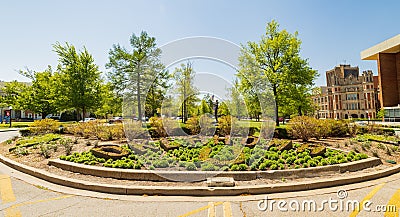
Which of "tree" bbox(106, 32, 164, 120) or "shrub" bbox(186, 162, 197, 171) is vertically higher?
"tree" bbox(106, 32, 164, 120)

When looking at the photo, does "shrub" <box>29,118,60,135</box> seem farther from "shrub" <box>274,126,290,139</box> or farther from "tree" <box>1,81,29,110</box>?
"tree" <box>1,81,29,110</box>

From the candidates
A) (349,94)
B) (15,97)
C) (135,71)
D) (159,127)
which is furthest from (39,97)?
(349,94)

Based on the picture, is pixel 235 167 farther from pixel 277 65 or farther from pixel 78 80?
pixel 78 80

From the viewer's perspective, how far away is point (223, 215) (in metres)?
4.29

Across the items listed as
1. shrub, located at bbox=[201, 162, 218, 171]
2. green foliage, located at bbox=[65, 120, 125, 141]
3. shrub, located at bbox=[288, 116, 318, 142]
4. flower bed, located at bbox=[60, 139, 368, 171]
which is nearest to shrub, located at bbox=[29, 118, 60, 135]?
green foliage, located at bbox=[65, 120, 125, 141]

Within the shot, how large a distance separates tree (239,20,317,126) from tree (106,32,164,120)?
27.3 ft

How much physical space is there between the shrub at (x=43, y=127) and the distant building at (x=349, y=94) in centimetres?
7149

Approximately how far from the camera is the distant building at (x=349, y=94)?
7429 cm

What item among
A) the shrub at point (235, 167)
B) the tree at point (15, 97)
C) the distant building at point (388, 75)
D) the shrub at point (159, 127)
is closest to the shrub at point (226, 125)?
the shrub at point (159, 127)

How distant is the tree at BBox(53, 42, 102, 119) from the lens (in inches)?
832

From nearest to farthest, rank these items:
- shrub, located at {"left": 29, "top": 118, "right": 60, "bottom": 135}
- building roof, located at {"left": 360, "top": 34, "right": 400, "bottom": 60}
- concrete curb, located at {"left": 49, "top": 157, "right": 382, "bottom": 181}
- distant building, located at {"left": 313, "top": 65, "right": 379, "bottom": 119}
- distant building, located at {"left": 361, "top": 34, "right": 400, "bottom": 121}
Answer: concrete curb, located at {"left": 49, "top": 157, "right": 382, "bottom": 181}, shrub, located at {"left": 29, "top": 118, "right": 60, "bottom": 135}, building roof, located at {"left": 360, "top": 34, "right": 400, "bottom": 60}, distant building, located at {"left": 361, "top": 34, "right": 400, "bottom": 121}, distant building, located at {"left": 313, "top": 65, "right": 379, "bottom": 119}

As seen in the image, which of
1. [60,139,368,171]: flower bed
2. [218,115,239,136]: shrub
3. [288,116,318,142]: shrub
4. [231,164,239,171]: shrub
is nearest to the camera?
[231,164,239,171]: shrub

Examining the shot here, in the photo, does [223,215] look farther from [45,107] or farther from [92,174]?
[45,107]

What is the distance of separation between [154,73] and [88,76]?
20.8 ft
